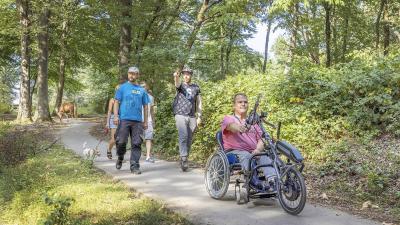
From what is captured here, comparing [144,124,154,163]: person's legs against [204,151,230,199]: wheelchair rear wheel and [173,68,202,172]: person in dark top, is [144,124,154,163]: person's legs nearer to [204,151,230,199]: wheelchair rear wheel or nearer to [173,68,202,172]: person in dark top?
[173,68,202,172]: person in dark top

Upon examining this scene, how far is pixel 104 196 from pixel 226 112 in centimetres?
494

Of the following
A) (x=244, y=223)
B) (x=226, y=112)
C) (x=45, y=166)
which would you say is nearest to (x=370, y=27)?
(x=226, y=112)

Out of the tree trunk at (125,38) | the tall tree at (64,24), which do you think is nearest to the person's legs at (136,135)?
the tree trunk at (125,38)

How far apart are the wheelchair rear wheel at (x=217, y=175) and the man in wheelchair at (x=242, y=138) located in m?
0.19

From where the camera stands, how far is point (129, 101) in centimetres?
869

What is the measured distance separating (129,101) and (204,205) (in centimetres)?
313

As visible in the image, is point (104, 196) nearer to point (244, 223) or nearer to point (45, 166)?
point (244, 223)

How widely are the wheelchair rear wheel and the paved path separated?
0.15 m

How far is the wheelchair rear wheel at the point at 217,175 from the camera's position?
6398 millimetres

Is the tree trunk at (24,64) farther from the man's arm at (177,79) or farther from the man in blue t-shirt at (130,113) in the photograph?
the man's arm at (177,79)

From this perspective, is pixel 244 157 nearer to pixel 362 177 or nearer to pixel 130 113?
pixel 362 177

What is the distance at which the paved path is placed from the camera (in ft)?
18.2

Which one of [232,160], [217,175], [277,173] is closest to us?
[277,173]

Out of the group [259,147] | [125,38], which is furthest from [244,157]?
[125,38]
